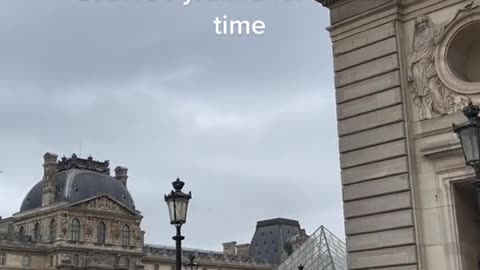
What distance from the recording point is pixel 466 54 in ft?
45.5

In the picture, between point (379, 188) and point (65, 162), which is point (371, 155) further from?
point (65, 162)

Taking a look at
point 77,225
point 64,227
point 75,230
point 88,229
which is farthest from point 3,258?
point 88,229

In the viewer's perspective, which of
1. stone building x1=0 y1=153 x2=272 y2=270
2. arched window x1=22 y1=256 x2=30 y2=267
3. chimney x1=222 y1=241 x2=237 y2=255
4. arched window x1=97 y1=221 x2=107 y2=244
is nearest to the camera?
arched window x1=22 y1=256 x2=30 y2=267

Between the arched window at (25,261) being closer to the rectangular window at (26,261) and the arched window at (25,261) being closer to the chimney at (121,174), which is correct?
the rectangular window at (26,261)

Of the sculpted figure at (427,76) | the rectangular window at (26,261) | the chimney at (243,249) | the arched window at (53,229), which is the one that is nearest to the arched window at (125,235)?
the arched window at (53,229)

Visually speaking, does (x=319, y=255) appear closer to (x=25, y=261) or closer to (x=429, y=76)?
(x=25, y=261)

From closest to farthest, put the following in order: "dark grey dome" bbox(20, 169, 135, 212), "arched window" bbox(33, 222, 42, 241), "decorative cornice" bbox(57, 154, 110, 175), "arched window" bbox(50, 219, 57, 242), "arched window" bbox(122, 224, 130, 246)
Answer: "arched window" bbox(50, 219, 57, 242)
"arched window" bbox(33, 222, 42, 241)
"dark grey dome" bbox(20, 169, 135, 212)
"arched window" bbox(122, 224, 130, 246)
"decorative cornice" bbox(57, 154, 110, 175)

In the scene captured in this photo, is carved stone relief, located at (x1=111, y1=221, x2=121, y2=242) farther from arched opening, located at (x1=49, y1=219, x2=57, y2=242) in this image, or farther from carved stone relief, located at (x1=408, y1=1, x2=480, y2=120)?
carved stone relief, located at (x1=408, y1=1, x2=480, y2=120)

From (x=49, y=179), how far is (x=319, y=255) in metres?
39.4

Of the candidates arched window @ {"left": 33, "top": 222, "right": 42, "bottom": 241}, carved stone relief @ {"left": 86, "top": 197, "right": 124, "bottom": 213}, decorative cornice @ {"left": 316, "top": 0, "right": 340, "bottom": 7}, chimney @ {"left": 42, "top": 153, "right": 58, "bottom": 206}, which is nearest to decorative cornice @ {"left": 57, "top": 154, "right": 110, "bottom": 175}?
chimney @ {"left": 42, "top": 153, "right": 58, "bottom": 206}

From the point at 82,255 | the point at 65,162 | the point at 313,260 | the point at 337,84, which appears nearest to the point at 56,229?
the point at 82,255

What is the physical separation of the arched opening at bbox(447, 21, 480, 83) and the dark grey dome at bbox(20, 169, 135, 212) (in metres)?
69.7

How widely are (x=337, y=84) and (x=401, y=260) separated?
3652mm

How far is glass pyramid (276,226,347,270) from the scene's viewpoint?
51.3 metres
